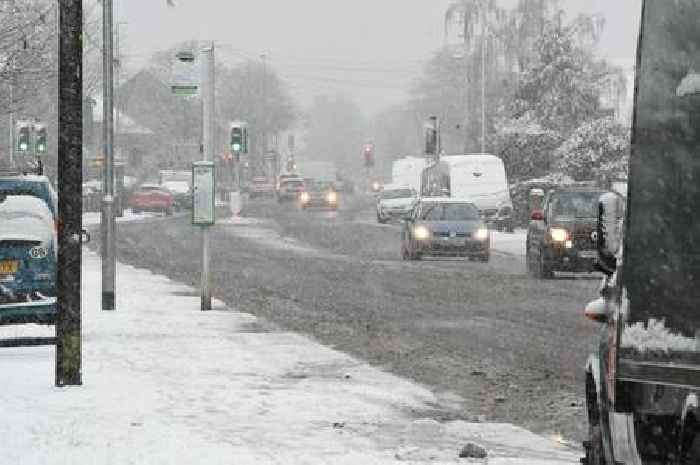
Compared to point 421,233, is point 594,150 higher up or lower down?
higher up

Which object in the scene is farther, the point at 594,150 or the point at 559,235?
the point at 594,150

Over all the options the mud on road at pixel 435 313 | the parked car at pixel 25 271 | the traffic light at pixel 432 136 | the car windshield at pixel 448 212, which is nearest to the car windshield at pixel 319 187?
the traffic light at pixel 432 136

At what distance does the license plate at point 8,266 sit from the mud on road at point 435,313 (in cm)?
352

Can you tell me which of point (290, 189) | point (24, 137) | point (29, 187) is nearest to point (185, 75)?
point (29, 187)

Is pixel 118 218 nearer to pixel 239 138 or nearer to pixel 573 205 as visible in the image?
pixel 239 138

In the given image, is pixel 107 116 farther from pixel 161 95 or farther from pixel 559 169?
pixel 161 95

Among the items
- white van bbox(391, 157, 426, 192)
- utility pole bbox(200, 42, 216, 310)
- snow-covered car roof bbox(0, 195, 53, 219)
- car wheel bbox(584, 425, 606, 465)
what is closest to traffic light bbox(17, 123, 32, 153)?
utility pole bbox(200, 42, 216, 310)

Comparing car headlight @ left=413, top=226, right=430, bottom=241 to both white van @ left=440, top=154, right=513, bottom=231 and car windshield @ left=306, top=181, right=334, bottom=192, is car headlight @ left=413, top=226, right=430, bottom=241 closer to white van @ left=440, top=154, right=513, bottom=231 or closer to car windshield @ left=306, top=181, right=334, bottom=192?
white van @ left=440, top=154, right=513, bottom=231

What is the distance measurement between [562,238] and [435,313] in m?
8.92

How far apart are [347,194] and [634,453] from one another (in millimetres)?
138886

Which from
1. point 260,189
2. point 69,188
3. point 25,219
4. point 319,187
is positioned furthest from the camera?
point 260,189

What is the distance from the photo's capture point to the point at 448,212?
40250 millimetres

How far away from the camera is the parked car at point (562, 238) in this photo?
103 ft

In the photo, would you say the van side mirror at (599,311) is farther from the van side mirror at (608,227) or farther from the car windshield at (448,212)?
the car windshield at (448,212)
